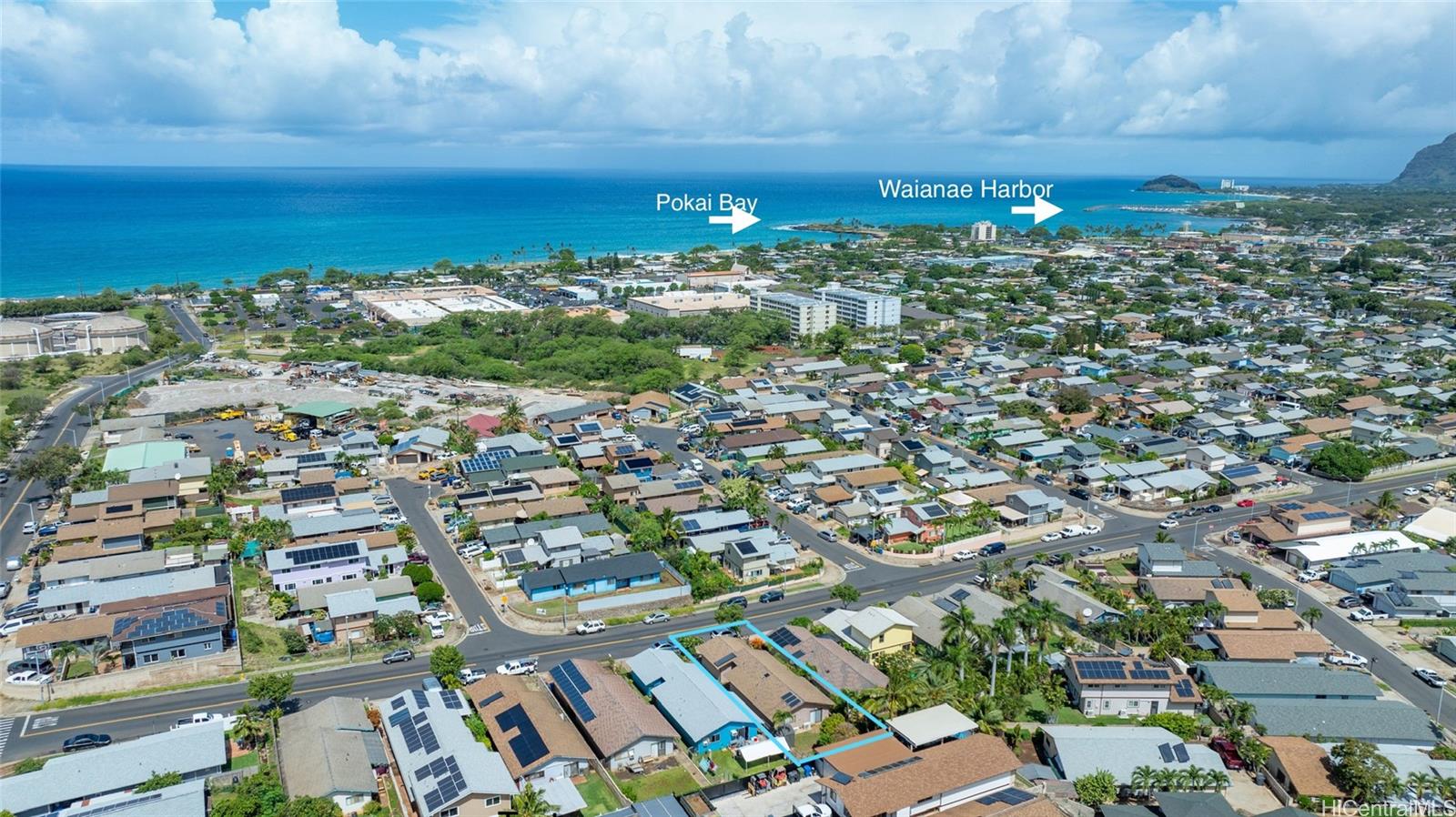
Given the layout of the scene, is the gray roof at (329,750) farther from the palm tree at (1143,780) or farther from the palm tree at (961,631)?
the palm tree at (1143,780)

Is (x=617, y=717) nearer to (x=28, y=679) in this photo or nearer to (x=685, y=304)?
(x=28, y=679)

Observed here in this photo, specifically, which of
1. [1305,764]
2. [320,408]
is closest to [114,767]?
[1305,764]

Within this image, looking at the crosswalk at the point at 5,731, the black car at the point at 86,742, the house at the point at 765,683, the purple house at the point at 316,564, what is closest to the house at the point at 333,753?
the black car at the point at 86,742

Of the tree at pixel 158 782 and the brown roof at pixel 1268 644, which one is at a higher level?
the tree at pixel 158 782

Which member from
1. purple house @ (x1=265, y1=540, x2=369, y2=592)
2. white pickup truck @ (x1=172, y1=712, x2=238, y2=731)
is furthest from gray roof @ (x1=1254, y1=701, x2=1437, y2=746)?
purple house @ (x1=265, y1=540, x2=369, y2=592)

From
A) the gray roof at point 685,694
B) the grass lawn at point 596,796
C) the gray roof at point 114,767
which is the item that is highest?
the gray roof at point 114,767
